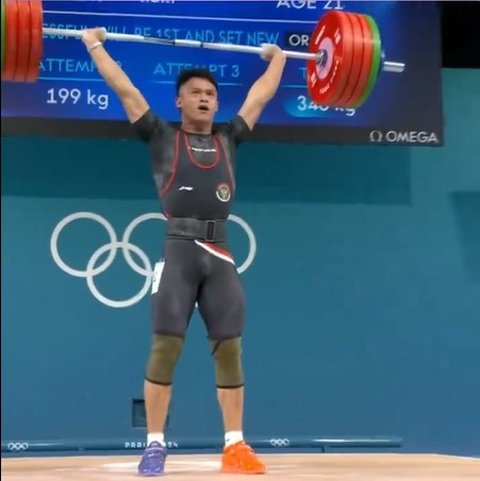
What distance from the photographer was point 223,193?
108 inches

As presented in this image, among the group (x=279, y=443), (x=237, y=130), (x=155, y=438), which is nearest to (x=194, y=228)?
(x=237, y=130)

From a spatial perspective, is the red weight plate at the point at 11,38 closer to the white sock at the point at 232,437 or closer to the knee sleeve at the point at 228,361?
the knee sleeve at the point at 228,361

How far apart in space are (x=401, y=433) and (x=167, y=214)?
196 cm

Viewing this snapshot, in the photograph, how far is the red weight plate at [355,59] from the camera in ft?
9.57

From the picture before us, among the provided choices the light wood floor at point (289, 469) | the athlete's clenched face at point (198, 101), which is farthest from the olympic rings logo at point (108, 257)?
the athlete's clenched face at point (198, 101)

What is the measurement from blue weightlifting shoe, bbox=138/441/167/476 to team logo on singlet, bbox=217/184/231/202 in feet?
2.49

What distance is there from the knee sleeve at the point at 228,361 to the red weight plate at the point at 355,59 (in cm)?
92

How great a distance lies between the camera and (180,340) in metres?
2.63

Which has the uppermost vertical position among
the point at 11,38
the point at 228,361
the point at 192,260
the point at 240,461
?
the point at 11,38

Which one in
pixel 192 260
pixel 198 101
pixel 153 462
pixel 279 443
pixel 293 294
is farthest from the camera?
pixel 293 294

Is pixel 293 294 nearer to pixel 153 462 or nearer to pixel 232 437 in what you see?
pixel 232 437

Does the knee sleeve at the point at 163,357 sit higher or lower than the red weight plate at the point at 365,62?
lower

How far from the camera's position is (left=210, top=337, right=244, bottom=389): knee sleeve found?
2.68 meters

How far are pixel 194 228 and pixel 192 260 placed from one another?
0.10 metres
